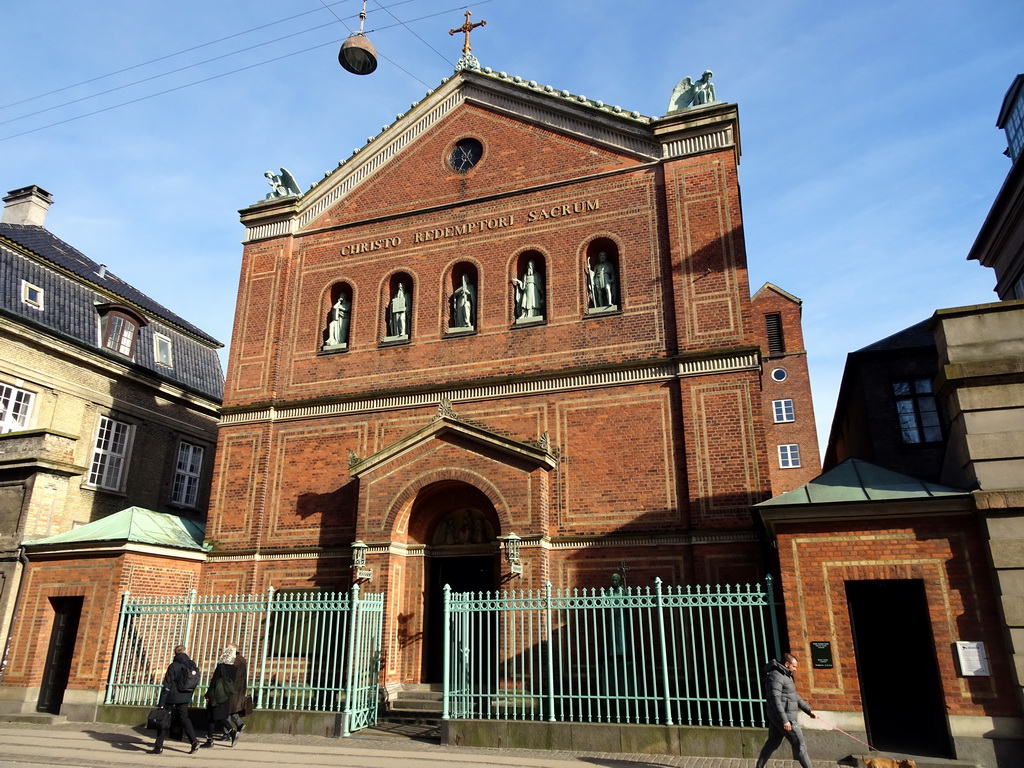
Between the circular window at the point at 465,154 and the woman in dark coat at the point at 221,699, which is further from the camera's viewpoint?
the circular window at the point at 465,154

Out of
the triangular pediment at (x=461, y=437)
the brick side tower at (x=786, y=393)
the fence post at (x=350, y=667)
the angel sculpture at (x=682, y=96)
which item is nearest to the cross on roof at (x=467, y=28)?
the angel sculpture at (x=682, y=96)

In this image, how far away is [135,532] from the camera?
52.7ft

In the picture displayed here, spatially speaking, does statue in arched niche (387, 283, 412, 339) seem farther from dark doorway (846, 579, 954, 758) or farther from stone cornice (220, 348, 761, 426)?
dark doorway (846, 579, 954, 758)

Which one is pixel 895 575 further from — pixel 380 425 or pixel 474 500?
pixel 380 425

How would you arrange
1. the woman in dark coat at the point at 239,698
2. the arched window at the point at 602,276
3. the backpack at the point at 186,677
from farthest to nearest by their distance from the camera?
the arched window at the point at 602,276 < the woman in dark coat at the point at 239,698 < the backpack at the point at 186,677

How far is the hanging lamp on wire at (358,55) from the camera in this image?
1683 cm

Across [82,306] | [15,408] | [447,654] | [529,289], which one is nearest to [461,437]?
[529,289]

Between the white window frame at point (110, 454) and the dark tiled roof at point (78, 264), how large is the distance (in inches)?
159

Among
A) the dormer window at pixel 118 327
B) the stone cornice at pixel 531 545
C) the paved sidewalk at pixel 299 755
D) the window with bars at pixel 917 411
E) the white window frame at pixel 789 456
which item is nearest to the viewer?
the paved sidewalk at pixel 299 755

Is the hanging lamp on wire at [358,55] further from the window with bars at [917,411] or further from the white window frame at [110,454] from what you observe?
the window with bars at [917,411]

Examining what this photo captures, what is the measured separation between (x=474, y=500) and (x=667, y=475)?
423cm

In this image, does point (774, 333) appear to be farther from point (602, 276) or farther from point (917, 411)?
point (602, 276)

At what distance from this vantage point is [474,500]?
648 inches

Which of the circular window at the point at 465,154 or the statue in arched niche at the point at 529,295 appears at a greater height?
the circular window at the point at 465,154
